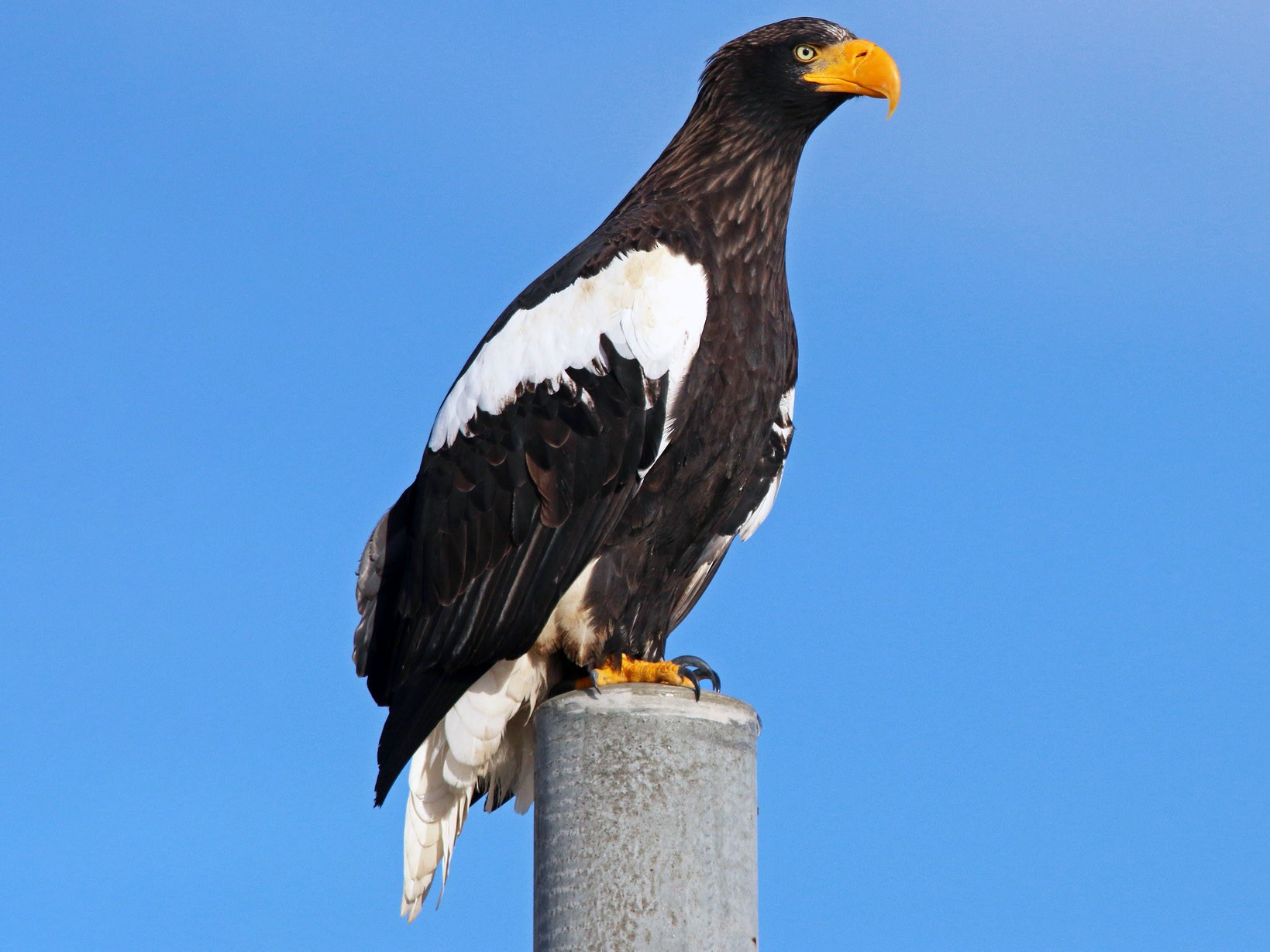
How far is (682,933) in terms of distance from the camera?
4312 mm

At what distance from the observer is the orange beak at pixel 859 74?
6.32m

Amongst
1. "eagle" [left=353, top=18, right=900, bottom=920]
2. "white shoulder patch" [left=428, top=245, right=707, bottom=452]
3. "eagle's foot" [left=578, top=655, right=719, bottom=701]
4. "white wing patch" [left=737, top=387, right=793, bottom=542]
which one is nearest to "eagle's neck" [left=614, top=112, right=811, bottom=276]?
"eagle" [left=353, top=18, right=900, bottom=920]

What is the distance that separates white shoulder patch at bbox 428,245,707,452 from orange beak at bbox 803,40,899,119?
1171 mm

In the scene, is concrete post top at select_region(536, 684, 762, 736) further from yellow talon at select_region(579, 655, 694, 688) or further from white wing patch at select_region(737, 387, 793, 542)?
white wing patch at select_region(737, 387, 793, 542)

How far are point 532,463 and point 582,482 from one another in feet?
0.79

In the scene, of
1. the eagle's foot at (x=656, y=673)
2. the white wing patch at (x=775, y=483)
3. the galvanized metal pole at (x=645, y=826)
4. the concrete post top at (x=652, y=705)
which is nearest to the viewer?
the galvanized metal pole at (x=645, y=826)

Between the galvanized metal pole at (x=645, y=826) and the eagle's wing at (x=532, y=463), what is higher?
the eagle's wing at (x=532, y=463)

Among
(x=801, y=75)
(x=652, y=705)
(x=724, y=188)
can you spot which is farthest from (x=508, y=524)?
(x=801, y=75)

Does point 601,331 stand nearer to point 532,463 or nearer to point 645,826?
point 532,463

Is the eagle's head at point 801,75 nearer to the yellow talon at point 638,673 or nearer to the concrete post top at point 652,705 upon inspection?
the yellow talon at point 638,673

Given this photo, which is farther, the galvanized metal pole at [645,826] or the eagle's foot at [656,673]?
the eagle's foot at [656,673]

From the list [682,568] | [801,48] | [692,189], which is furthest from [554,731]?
[801,48]

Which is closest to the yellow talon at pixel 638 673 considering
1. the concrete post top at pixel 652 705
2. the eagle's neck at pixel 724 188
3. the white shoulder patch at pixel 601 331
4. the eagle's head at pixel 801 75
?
the concrete post top at pixel 652 705

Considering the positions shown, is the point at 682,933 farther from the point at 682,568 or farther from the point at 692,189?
the point at 692,189
